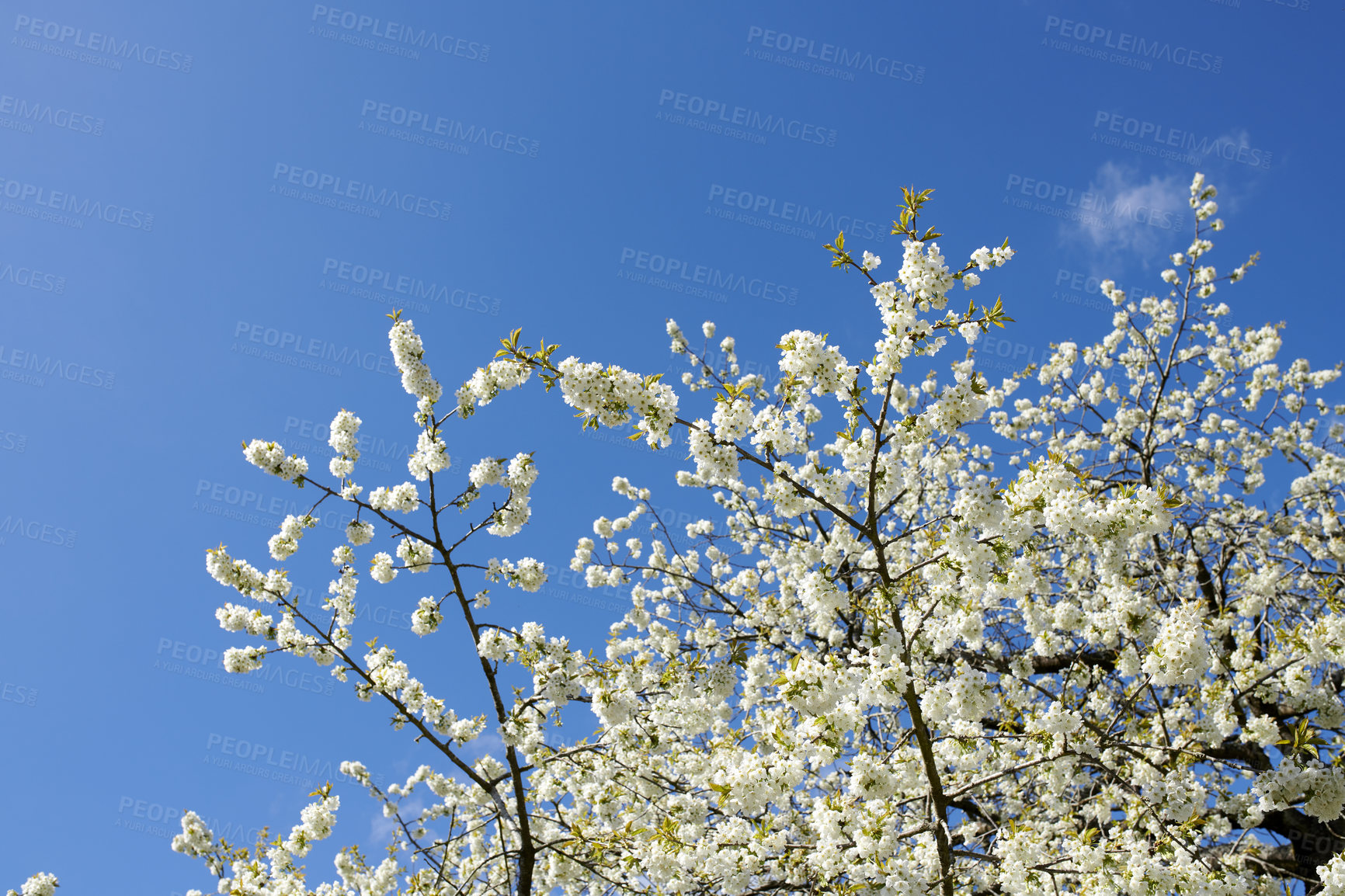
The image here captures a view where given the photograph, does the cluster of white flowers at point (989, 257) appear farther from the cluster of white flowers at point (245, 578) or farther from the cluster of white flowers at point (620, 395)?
the cluster of white flowers at point (245, 578)

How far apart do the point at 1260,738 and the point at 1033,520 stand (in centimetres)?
315

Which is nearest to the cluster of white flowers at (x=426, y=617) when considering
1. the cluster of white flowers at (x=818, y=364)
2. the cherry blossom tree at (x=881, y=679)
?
the cherry blossom tree at (x=881, y=679)

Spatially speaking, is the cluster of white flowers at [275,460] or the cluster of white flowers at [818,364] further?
the cluster of white flowers at [275,460]

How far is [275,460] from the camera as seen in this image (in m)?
4.73

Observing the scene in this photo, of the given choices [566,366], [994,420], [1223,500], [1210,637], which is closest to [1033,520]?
[566,366]

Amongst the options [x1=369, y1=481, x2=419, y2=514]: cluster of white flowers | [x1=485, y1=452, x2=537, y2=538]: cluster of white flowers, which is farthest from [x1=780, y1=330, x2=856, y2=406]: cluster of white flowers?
→ [x1=369, y1=481, x2=419, y2=514]: cluster of white flowers

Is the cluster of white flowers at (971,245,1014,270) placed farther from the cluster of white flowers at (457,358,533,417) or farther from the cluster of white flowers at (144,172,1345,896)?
the cluster of white flowers at (457,358,533,417)

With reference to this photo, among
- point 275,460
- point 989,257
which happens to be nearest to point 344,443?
point 275,460

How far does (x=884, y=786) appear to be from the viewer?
3727 millimetres

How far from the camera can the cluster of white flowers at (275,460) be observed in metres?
4.69

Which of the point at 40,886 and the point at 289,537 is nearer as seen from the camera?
the point at 289,537

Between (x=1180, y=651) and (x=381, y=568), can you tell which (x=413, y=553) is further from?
(x=1180, y=651)

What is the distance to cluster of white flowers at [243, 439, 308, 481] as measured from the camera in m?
4.69

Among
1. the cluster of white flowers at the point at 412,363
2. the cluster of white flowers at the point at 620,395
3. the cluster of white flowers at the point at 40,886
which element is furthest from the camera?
the cluster of white flowers at the point at 40,886
